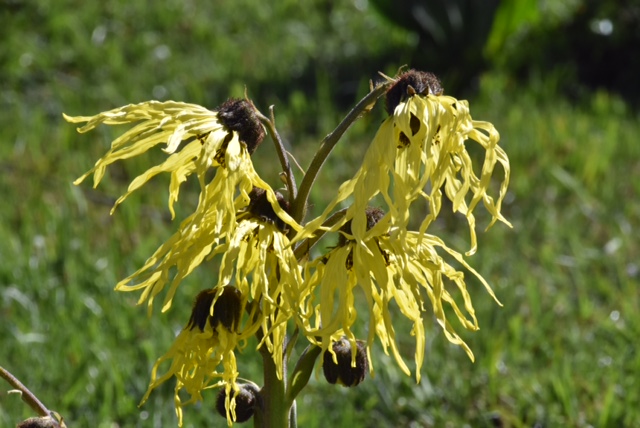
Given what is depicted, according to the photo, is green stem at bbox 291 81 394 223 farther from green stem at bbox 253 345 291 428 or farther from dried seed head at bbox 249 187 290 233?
green stem at bbox 253 345 291 428

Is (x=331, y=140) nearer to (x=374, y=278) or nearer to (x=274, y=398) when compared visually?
(x=374, y=278)

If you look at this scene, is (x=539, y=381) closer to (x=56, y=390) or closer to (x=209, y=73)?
(x=56, y=390)

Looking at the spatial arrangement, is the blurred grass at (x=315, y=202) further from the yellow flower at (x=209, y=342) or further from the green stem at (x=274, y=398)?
the yellow flower at (x=209, y=342)

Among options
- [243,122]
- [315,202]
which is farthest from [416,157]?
[315,202]

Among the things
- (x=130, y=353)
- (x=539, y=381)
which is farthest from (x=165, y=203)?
(x=539, y=381)

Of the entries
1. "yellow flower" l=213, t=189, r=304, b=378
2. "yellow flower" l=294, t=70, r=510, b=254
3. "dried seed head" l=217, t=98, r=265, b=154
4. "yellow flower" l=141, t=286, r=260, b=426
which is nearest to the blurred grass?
"yellow flower" l=141, t=286, r=260, b=426

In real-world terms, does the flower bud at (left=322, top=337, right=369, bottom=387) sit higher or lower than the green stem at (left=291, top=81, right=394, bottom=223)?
lower
